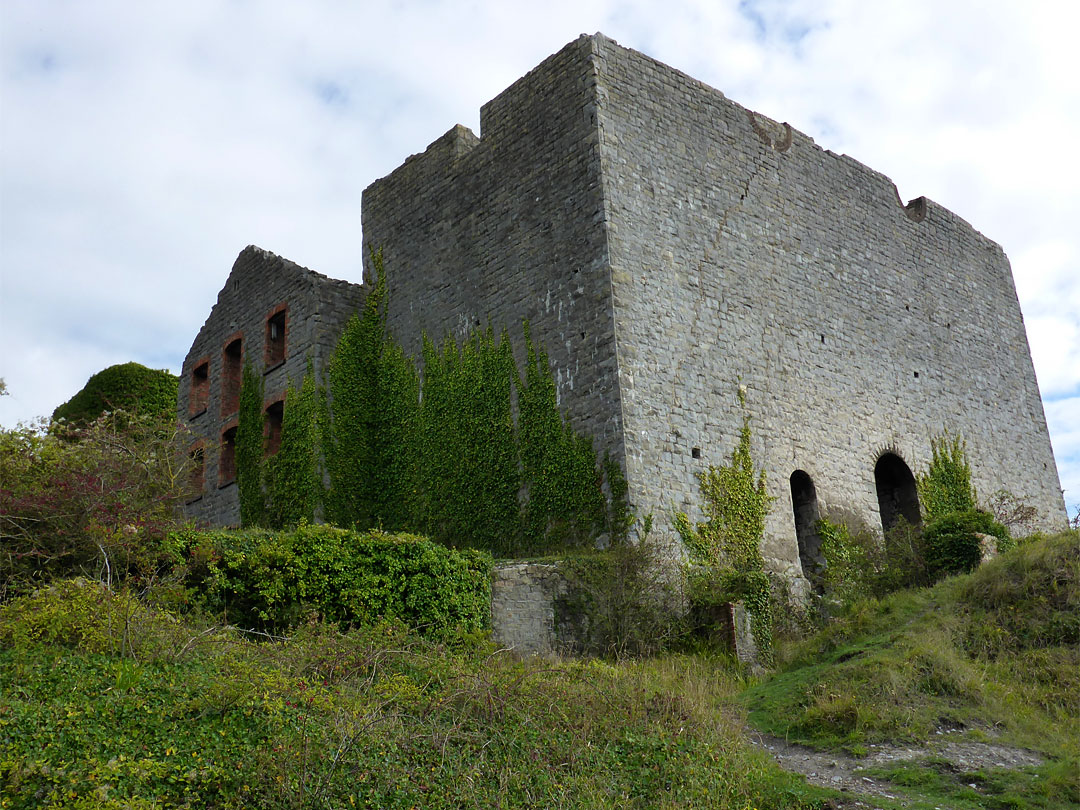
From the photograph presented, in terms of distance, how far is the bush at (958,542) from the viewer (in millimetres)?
13328

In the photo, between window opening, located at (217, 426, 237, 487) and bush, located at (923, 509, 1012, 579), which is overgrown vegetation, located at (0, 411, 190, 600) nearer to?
window opening, located at (217, 426, 237, 487)

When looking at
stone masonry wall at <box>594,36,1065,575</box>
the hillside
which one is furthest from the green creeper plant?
the hillside

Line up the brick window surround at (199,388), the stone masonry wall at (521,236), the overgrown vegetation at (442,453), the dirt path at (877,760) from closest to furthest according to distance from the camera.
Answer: the dirt path at (877,760) → the overgrown vegetation at (442,453) → the stone masonry wall at (521,236) → the brick window surround at (199,388)

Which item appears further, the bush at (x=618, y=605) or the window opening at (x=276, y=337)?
the window opening at (x=276, y=337)

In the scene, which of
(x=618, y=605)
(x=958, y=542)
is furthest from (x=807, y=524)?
(x=618, y=605)

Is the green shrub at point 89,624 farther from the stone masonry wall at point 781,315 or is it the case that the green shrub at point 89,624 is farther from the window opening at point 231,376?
the window opening at point 231,376

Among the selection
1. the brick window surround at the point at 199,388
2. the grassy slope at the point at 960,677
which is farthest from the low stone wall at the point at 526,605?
the brick window surround at the point at 199,388

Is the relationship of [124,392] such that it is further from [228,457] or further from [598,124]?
[598,124]

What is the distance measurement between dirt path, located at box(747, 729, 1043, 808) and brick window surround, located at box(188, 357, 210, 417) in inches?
603

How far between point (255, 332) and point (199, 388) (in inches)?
100

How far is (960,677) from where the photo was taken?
9.61 metres

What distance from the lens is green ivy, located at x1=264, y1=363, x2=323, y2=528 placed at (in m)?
17.0

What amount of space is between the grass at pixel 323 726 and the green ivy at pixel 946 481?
9344mm

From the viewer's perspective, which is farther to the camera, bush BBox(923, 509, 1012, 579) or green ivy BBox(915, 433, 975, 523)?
green ivy BBox(915, 433, 975, 523)
